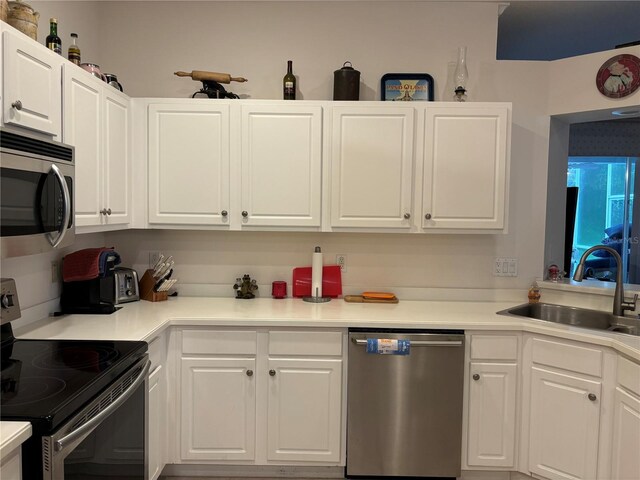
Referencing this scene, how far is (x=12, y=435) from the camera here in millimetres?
1223

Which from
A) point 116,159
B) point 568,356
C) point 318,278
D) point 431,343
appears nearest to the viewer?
point 568,356

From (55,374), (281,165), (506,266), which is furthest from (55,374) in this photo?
(506,266)

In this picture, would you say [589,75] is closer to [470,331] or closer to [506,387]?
[470,331]

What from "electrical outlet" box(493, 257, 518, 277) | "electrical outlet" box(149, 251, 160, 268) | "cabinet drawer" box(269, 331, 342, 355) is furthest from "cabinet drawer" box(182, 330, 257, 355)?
"electrical outlet" box(493, 257, 518, 277)

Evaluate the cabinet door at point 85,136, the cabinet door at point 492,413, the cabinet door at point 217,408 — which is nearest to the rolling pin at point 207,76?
the cabinet door at point 85,136

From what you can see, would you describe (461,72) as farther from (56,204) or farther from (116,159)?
(56,204)

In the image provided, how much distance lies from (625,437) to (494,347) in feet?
2.22

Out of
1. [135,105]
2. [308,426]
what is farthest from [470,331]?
[135,105]

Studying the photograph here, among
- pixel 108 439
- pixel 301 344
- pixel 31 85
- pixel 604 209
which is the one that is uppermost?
pixel 31 85

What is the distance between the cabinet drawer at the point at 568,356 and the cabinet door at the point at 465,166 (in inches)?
29.0

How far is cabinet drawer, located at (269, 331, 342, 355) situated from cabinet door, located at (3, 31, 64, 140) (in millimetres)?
1426

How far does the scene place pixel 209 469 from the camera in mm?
2695

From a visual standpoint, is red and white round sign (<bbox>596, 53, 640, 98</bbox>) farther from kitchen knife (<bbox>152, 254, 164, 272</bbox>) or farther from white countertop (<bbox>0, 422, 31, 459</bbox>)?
white countertop (<bbox>0, 422, 31, 459</bbox>)

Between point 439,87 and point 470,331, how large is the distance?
62.9 inches
